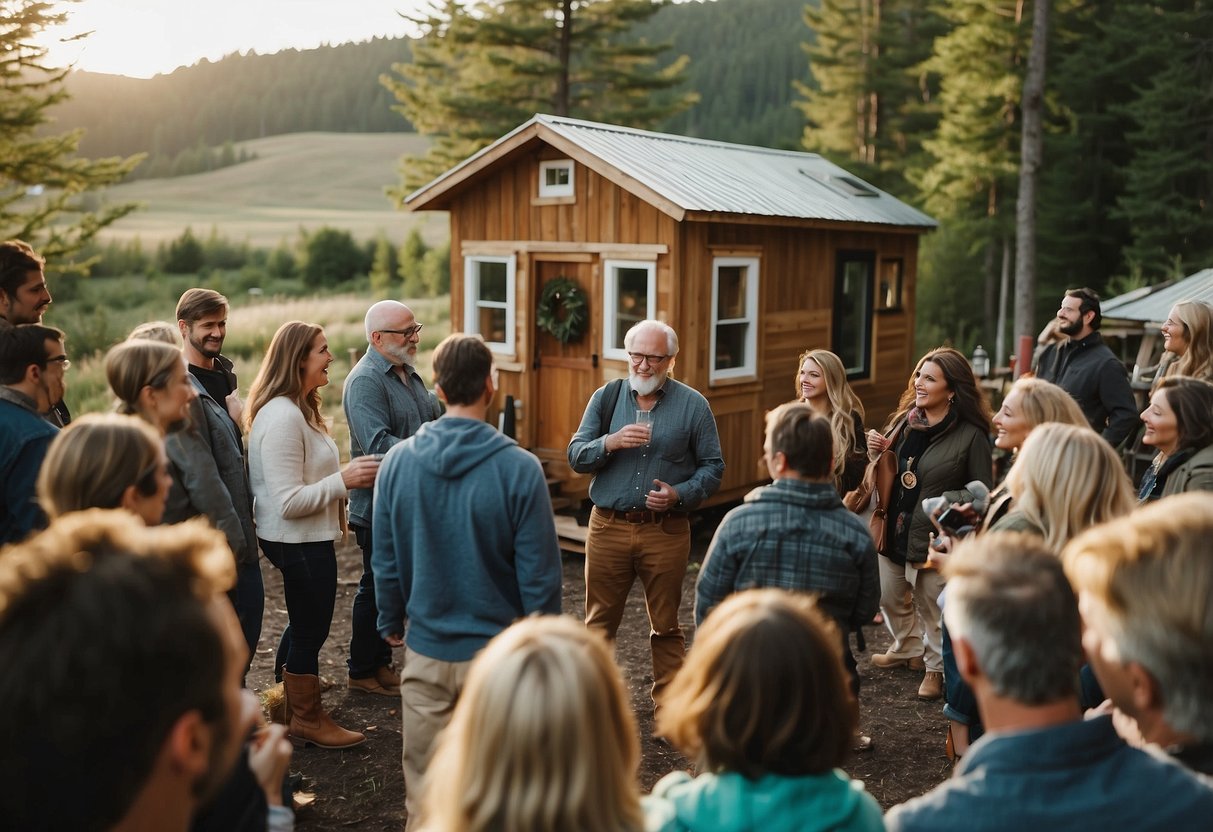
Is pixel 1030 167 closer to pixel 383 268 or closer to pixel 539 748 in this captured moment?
pixel 539 748

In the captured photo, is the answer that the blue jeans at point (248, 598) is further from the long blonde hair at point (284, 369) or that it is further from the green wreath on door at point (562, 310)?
the green wreath on door at point (562, 310)

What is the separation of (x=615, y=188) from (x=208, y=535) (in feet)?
26.1

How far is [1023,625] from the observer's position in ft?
6.21

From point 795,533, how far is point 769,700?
166 cm

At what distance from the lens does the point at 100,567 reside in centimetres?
143

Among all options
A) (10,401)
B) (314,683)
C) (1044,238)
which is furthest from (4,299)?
(1044,238)

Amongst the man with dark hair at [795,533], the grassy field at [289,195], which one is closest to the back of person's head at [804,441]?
the man with dark hair at [795,533]

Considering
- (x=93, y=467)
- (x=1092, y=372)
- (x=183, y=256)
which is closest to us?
(x=93, y=467)

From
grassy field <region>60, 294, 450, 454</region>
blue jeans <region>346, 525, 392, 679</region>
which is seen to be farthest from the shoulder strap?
grassy field <region>60, 294, 450, 454</region>

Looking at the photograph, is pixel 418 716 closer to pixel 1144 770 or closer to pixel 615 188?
pixel 1144 770

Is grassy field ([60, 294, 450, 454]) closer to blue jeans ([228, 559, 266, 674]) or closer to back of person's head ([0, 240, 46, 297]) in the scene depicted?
back of person's head ([0, 240, 46, 297])

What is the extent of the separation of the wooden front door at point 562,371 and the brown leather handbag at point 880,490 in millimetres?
3961

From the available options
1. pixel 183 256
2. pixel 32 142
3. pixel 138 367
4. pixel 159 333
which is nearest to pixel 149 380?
pixel 138 367

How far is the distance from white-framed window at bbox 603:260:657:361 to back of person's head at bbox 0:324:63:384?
19.4ft
